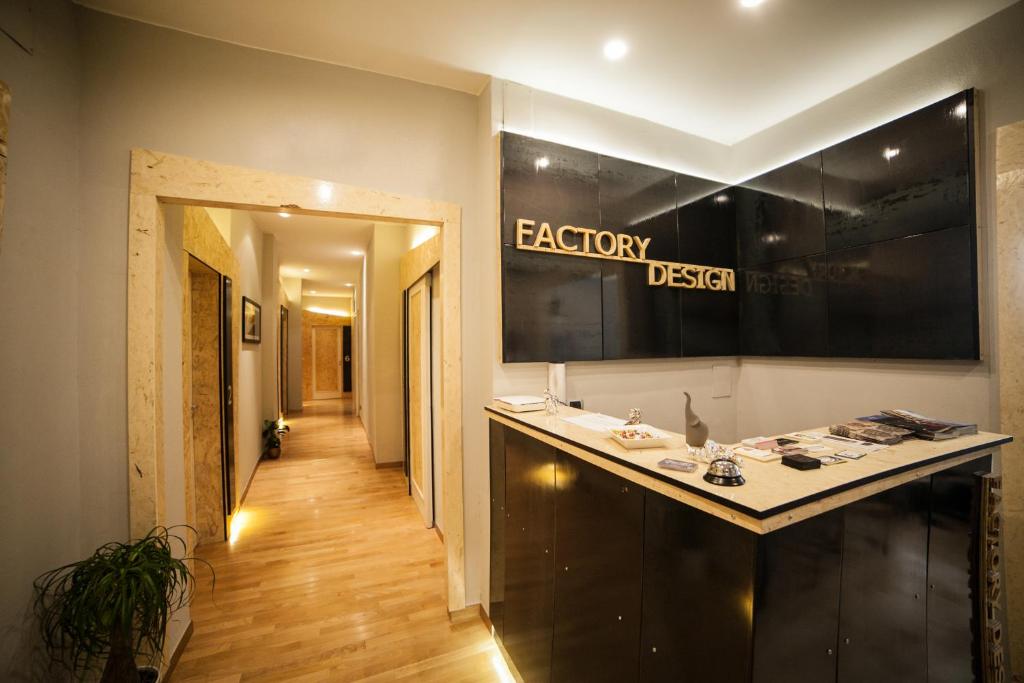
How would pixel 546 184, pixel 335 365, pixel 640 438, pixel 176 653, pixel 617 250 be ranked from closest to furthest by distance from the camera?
1. pixel 640 438
2. pixel 176 653
3. pixel 546 184
4. pixel 617 250
5. pixel 335 365

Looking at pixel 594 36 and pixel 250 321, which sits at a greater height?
pixel 594 36

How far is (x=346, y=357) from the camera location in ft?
45.1

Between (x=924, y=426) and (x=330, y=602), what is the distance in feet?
11.1

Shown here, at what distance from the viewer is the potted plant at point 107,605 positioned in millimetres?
1503

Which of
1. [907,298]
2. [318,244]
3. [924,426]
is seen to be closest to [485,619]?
[924,426]

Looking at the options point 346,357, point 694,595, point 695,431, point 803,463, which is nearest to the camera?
point 694,595

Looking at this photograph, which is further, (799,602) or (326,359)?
(326,359)

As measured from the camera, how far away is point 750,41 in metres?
2.28

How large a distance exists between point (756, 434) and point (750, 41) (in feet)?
9.58

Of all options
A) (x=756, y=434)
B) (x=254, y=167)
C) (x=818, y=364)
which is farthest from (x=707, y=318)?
(x=254, y=167)

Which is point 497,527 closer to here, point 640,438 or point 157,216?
point 640,438

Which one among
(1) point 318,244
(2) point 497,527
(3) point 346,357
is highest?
(1) point 318,244

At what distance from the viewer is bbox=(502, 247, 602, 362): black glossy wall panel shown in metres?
2.40

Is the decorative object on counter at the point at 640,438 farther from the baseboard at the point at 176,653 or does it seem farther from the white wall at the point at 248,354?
the white wall at the point at 248,354
